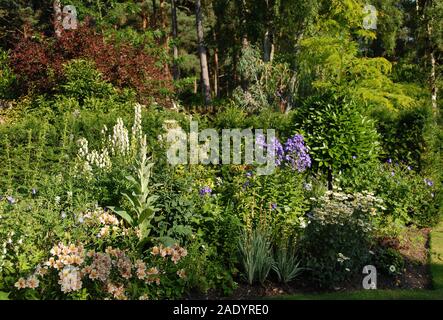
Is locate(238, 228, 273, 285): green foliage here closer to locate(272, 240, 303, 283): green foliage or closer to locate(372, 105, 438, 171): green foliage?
locate(272, 240, 303, 283): green foliage

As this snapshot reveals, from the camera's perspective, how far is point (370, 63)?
1633cm

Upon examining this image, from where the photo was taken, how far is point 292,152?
7375mm

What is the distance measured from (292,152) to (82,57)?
6.48 metres

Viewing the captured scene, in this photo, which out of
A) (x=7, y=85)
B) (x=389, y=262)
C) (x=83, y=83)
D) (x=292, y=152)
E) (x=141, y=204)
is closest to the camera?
(x=141, y=204)

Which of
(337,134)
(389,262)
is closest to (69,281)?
(389,262)

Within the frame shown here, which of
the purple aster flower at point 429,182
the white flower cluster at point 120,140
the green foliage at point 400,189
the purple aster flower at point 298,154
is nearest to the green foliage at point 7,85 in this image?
the white flower cluster at point 120,140

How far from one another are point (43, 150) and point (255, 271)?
14.8ft

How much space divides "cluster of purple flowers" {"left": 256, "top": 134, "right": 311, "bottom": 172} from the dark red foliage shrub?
202 inches

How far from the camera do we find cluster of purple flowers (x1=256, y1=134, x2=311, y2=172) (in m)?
7.16

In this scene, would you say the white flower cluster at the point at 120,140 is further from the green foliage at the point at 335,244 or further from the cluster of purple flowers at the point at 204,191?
the green foliage at the point at 335,244

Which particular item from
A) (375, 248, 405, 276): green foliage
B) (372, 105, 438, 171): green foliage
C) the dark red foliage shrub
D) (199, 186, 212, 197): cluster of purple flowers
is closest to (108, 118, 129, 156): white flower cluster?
(199, 186, 212, 197): cluster of purple flowers

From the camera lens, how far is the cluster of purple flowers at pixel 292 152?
282 inches

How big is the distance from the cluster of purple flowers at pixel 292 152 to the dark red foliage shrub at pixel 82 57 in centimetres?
513

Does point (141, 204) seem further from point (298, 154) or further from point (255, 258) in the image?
point (298, 154)
